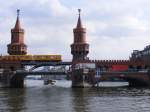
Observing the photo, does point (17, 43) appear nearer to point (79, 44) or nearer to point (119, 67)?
point (79, 44)

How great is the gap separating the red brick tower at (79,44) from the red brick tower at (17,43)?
52.3 ft

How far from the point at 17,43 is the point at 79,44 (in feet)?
65.4

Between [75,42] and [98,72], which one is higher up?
[75,42]

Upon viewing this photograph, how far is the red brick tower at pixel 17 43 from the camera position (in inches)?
6112

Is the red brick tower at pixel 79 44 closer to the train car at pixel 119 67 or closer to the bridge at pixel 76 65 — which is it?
the bridge at pixel 76 65

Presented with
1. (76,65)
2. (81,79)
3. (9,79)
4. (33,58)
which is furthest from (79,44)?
(9,79)

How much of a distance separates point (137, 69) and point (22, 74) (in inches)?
1191

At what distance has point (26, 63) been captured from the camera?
14188 cm

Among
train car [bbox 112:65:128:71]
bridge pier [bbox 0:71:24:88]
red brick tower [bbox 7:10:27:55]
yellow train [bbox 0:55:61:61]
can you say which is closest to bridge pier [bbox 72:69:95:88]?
train car [bbox 112:65:128:71]

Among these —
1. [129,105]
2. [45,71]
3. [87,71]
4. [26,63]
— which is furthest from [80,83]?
[129,105]

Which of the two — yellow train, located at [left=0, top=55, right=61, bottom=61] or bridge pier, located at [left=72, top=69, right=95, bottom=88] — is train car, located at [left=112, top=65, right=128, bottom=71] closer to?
bridge pier, located at [left=72, top=69, right=95, bottom=88]

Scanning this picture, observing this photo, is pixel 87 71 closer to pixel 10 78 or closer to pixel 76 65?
pixel 76 65

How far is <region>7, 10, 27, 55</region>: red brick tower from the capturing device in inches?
6112

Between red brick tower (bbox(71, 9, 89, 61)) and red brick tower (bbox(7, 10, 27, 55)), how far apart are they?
15938mm
